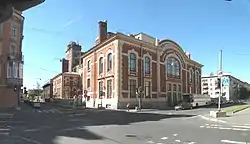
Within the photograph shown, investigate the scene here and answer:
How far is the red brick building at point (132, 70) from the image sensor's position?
181 feet

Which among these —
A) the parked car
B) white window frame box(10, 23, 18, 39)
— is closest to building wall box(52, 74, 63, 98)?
white window frame box(10, 23, 18, 39)

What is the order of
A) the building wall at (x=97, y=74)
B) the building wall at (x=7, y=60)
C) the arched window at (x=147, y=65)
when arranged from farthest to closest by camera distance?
the arched window at (x=147, y=65)
the building wall at (x=97, y=74)
the building wall at (x=7, y=60)

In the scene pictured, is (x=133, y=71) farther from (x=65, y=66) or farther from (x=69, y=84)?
(x=65, y=66)

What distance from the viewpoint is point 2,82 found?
49.7 metres

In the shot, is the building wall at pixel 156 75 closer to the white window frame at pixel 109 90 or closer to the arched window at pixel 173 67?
the arched window at pixel 173 67

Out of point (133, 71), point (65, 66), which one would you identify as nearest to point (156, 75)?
point (133, 71)

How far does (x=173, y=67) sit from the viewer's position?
234ft

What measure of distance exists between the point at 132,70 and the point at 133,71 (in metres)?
0.28

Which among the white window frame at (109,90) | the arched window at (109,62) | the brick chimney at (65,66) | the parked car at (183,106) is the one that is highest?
the brick chimney at (65,66)

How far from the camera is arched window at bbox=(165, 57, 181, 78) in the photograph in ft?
228

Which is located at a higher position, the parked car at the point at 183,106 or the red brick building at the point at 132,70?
the red brick building at the point at 132,70

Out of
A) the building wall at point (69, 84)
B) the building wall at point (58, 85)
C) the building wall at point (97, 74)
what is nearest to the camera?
the building wall at point (97, 74)

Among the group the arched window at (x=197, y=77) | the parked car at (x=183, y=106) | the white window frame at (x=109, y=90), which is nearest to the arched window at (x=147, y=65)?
the white window frame at (x=109, y=90)

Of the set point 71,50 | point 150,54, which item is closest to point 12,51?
point 150,54
